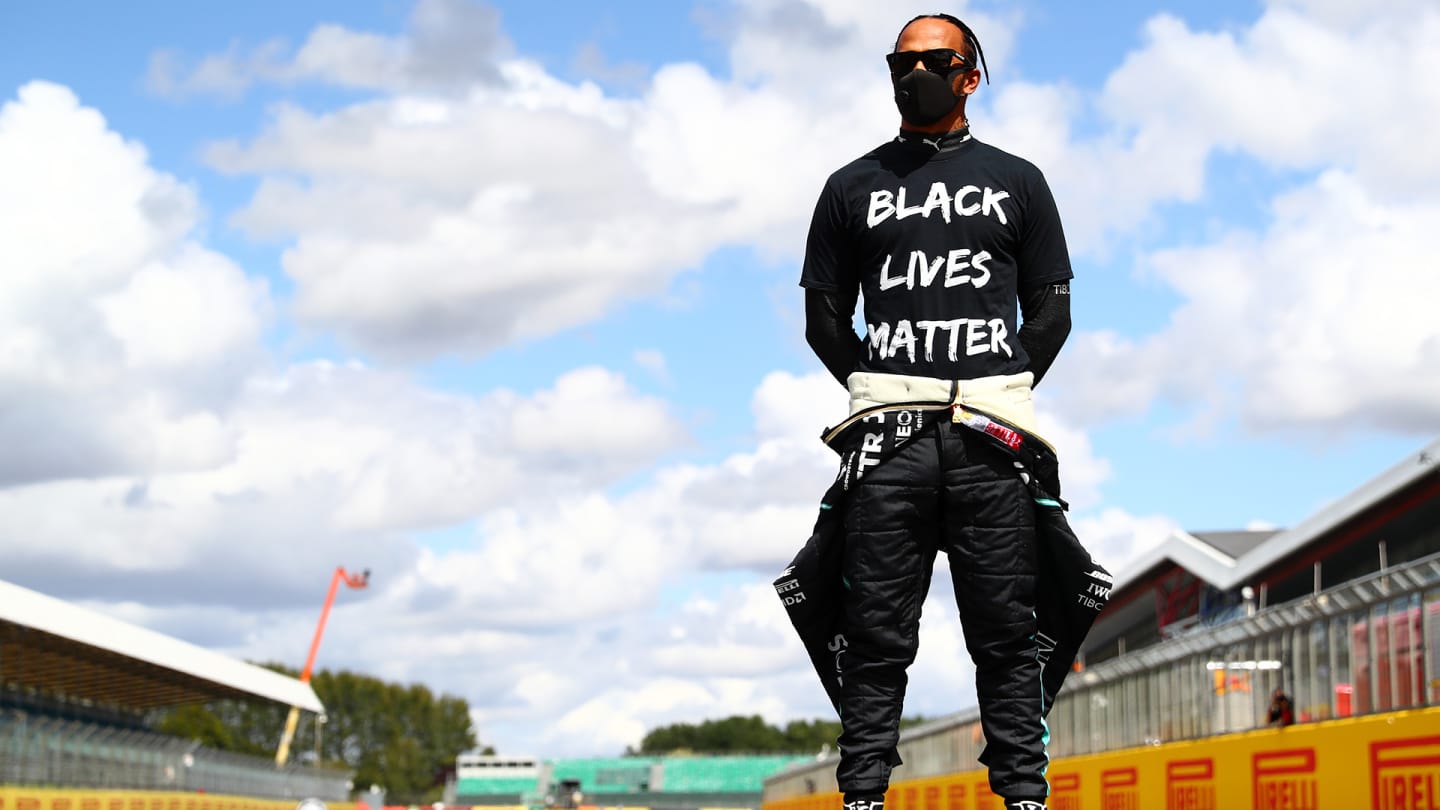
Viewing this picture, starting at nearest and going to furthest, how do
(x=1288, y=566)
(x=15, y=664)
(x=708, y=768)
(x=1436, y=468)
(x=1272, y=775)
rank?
(x=1272, y=775), (x=15, y=664), (x=1436, y=468), (x=1288, y=566), (x=708, y=768)

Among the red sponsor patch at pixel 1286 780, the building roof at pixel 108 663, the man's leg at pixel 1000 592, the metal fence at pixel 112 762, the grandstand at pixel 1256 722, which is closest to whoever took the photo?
the man's leg at pixel 1000 592

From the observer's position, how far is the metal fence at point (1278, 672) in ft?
38.8

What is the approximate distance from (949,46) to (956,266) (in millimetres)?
669

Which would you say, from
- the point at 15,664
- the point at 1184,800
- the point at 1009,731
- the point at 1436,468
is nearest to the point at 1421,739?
the point at 1184,800

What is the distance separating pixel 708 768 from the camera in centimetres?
13462

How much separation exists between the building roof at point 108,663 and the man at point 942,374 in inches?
1369

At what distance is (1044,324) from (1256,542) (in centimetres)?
7819

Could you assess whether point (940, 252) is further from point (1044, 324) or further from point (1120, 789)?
point (1120, 789)

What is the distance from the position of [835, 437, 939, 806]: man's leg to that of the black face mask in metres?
1.04

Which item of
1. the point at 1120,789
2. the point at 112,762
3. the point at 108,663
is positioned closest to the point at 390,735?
the point at 108,663

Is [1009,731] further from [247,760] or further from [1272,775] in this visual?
[247,760]

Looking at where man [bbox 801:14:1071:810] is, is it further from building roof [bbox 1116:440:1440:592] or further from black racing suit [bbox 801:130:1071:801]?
building roof [bbox 1116:440:1440:592]

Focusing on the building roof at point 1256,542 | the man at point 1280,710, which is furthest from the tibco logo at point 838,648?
the building roof at point 1256,542

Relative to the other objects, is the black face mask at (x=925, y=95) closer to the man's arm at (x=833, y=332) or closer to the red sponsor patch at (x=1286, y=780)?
the man's arm at (x=833, y=332)
